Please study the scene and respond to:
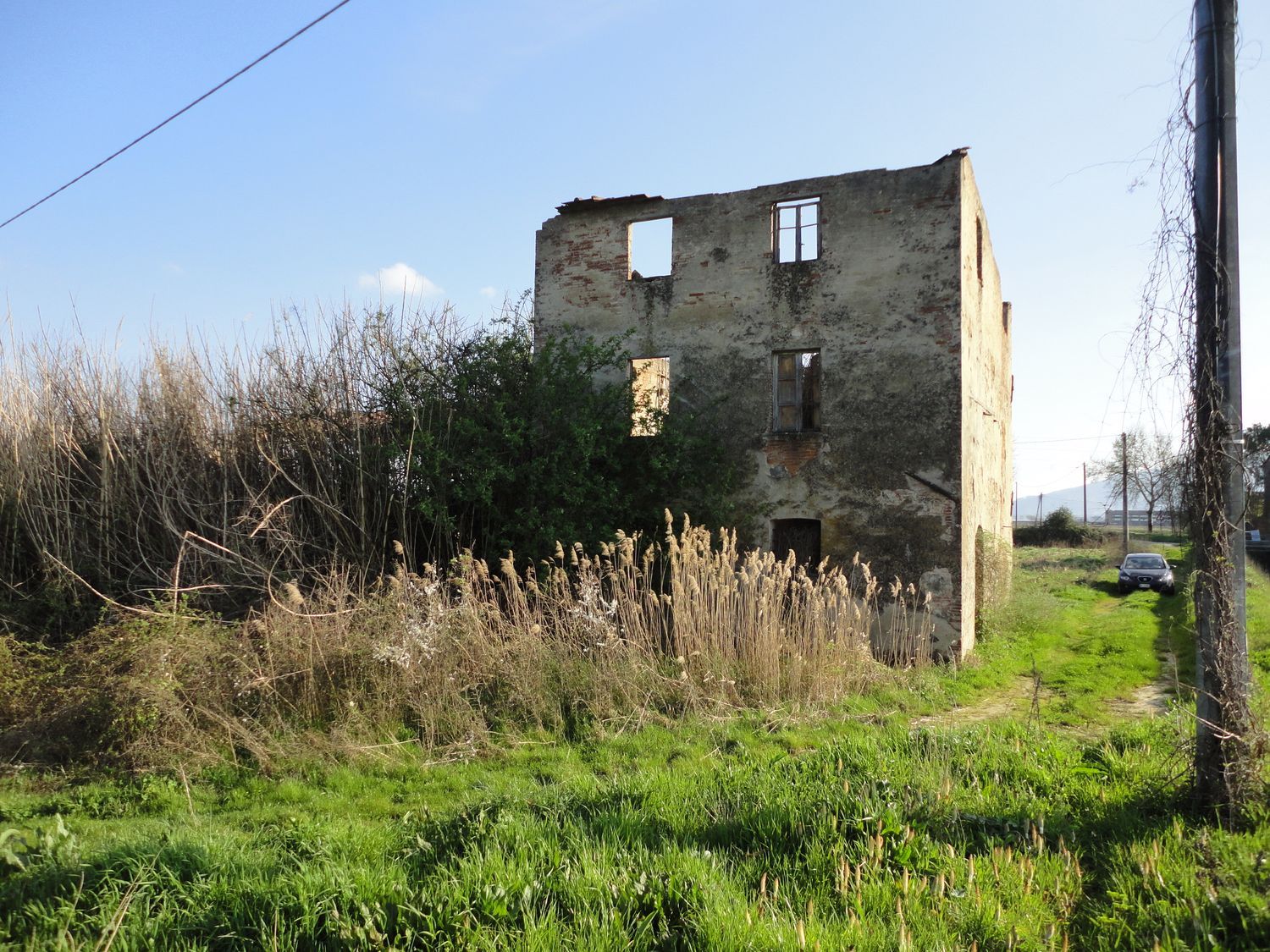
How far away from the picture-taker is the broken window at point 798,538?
1280cm

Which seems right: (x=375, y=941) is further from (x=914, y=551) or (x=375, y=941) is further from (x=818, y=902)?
Result: (x=914, y=551)

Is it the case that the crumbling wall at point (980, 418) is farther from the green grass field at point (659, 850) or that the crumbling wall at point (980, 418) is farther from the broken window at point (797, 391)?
the green grass field at point (659, 850)

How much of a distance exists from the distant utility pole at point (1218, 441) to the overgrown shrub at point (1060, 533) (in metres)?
42.5

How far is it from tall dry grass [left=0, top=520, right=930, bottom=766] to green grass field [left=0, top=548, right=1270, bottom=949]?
429mm

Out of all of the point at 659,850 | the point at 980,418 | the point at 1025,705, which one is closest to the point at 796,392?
the point at 980,418

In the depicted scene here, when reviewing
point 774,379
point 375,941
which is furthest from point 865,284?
point 375,941

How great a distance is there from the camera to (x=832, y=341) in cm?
1275

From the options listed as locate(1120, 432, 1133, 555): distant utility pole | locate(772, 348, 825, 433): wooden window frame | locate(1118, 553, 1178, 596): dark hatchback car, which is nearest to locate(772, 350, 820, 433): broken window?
locate(772, 348, 825, 433): wooden window frame

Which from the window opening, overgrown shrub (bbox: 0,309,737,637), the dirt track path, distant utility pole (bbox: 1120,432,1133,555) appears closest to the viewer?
the dirt track path

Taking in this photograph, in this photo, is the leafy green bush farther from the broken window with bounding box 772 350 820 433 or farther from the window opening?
the window opening

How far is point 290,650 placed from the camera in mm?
7148

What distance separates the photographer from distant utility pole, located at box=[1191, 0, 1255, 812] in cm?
426

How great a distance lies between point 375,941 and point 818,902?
2.02 metres

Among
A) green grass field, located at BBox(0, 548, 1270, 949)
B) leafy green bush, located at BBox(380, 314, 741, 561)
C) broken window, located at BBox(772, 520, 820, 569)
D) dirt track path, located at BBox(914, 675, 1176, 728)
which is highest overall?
leafy green bush, located at BBox(380, 314, 741, 561)
